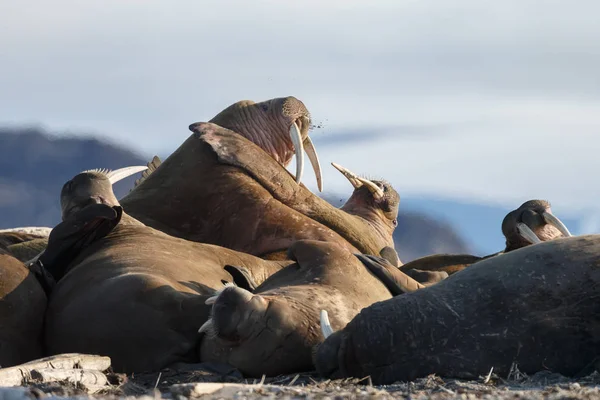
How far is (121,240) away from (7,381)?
287 cm

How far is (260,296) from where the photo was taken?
652cm

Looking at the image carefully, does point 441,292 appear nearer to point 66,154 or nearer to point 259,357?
point 259,357

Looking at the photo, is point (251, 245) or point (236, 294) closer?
point (236, 294)

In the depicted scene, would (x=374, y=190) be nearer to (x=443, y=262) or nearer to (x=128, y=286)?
(x=443, y=262)

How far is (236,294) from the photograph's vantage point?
248 inches

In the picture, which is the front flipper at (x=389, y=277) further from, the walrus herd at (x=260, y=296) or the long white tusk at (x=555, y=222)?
the long white tusk at (x=555, y=222)

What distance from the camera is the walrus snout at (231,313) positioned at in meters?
6.28

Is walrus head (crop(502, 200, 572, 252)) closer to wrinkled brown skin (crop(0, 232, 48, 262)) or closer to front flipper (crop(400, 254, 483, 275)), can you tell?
front flipper (crop(400, 254, 483, 275))

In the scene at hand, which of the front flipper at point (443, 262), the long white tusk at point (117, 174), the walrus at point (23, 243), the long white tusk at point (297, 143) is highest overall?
the long white tusk at point (297, 143)

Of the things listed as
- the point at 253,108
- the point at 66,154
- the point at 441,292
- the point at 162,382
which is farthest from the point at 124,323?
the point at 66,154

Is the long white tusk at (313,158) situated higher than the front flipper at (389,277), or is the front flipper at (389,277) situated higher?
the long white tusk at (313,158)

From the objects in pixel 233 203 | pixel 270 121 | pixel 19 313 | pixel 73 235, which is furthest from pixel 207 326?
pixel 270 121

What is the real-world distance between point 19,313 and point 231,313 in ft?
4.71

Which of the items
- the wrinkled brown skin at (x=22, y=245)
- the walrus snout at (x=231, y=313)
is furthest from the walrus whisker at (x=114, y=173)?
the walrus snout at (x=231, y=313)
